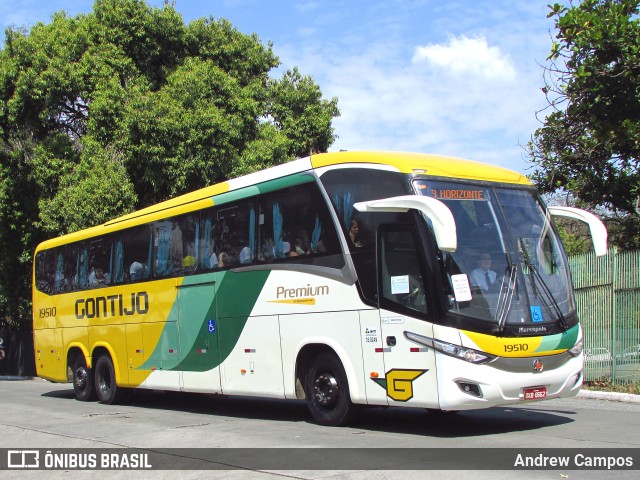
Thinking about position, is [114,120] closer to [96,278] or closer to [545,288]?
[96,278]

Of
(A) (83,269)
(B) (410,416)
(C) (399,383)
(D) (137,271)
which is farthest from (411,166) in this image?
(A) (83,269)

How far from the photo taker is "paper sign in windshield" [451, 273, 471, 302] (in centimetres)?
838

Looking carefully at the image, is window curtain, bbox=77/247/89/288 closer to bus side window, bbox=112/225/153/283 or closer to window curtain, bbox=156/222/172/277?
bus side window, bbox=112/225/153/283

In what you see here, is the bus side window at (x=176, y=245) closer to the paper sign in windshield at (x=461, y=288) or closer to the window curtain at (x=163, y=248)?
the window curtain at (x=163, y=248)

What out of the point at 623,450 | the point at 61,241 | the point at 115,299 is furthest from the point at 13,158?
the point at 623,450

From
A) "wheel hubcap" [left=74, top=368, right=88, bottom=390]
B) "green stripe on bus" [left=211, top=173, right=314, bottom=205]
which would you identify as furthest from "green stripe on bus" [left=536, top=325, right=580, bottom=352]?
"wheel hubcap" [left=74, top=368, right=88, bottom=390]

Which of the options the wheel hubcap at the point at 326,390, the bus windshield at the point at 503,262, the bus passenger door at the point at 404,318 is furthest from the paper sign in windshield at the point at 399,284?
the wheel hubcap at the point at 326,390

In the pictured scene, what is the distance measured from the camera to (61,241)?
1714cm

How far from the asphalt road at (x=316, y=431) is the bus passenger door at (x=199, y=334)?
2.09 ft

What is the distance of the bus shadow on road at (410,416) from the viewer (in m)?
9.57

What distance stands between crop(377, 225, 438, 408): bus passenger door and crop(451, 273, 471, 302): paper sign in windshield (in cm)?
37

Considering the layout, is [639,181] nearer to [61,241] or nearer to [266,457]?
[266,457]

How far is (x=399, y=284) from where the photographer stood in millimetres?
8914

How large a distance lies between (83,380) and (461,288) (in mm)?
10703
